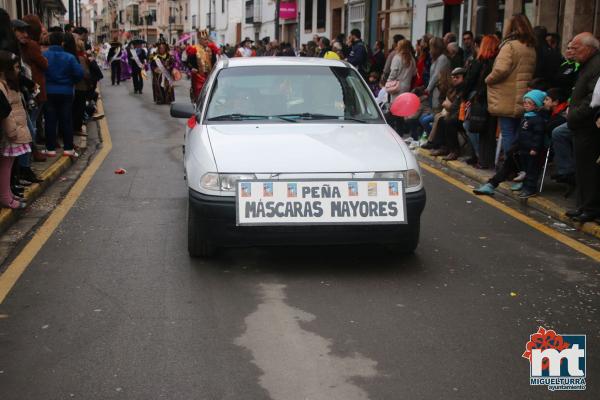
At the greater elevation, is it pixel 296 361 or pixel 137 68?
pixel 137 68

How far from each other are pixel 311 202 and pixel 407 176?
0.77m

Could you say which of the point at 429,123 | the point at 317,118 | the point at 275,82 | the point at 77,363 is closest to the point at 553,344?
the point at 77,363

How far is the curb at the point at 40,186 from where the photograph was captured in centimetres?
757

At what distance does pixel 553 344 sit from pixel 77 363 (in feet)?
8.73

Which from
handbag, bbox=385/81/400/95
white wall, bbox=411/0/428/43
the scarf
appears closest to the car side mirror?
the scarf

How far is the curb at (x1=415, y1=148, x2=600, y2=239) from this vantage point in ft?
24.9

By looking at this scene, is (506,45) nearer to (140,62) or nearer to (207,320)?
(207,320)

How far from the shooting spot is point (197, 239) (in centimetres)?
621

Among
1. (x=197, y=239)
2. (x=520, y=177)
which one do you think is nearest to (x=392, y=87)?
(x=520, y=177)

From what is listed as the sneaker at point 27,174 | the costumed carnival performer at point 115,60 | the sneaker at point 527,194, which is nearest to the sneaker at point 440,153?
the sneaker at point 527,194

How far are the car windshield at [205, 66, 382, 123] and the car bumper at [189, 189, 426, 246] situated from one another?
4.27 feet

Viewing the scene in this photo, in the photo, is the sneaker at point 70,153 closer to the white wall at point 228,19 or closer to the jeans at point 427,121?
the jeans at point 427,121

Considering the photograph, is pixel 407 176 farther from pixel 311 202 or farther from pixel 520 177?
pixel 520 177

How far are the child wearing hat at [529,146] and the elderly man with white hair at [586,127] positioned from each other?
1.08 meters
